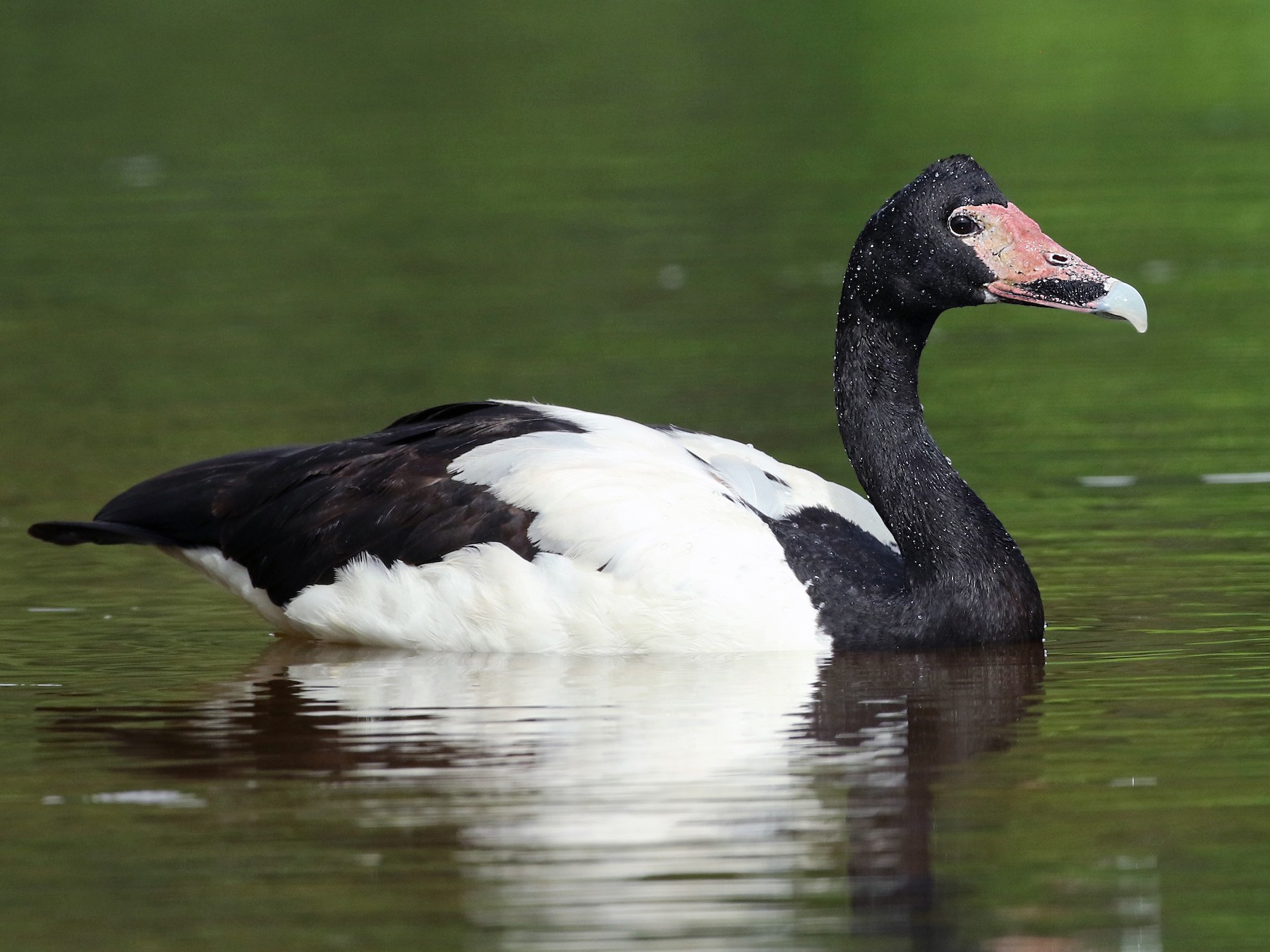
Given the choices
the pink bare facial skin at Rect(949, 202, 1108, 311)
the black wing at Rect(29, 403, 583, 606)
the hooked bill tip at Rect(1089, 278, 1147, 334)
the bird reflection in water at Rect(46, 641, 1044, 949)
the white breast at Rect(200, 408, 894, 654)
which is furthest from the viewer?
the black wing at Rect(29, 403, 583, 606)

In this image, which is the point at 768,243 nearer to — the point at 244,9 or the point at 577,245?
the point at 577,245

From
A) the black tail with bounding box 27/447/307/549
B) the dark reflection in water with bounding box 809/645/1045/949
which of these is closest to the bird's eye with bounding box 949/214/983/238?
the dark reflection in water with bounding box 809/645/1045/949

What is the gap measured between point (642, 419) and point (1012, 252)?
4238 mm

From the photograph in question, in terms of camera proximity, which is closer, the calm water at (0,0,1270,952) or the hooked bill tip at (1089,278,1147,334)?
the calm water at (0,0,1270,952)

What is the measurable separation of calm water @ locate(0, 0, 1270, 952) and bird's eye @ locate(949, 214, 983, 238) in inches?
63.3

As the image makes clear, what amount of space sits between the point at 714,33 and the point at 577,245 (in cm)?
1229

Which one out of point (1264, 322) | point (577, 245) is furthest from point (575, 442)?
point (577, 245)

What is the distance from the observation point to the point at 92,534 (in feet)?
31.7

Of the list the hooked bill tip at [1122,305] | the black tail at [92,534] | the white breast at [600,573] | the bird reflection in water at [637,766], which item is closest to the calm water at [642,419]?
Result: the bird reflection in water at [637,766]

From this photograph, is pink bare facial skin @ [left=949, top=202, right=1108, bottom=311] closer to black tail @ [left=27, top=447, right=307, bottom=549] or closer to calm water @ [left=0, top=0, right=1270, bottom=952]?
calm water @ [left=0, top=0, right=1270, bottom=952]

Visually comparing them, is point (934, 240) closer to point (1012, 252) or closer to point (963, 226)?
point (963, 226)

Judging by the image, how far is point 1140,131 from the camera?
22719 mm

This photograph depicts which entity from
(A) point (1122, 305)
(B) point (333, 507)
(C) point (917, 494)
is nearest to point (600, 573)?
(B) point (333, 507)

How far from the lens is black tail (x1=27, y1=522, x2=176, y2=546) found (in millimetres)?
9617
